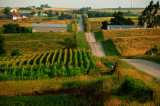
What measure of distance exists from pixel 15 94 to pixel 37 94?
41.6 inches

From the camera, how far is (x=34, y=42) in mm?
53656

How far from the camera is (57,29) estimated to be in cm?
7375

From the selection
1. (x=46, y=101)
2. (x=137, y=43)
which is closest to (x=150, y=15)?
(x=137, y=43)

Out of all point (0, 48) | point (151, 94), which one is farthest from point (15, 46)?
point (151, 94)

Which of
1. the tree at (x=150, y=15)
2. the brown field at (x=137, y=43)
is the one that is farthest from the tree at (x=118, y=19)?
the brown field at (x=137, y=43)

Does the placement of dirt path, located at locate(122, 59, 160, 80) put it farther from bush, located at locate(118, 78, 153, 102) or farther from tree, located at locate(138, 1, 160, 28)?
tree, located at locate(138, 1, 160, 28)

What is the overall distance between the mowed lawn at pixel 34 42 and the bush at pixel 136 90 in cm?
3891

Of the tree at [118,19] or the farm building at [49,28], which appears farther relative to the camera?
the tree at [118,19]

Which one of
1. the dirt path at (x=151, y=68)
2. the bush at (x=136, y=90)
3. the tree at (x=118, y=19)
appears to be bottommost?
the dirt path at (x=151, y=68)

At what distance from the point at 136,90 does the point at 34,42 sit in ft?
154

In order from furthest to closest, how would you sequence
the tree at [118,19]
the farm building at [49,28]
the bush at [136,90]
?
the tree at [118,19]
the farm building at [49,28]
the bush at [136,90]

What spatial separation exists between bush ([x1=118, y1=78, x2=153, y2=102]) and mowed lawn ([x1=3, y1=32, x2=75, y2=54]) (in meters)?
38.9

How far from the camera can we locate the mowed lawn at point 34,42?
49066 mm

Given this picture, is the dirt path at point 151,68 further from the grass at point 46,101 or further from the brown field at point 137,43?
the brown field at point 137,43
